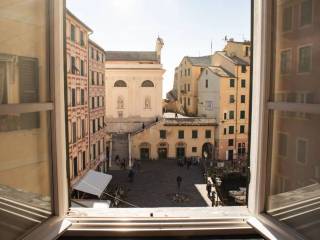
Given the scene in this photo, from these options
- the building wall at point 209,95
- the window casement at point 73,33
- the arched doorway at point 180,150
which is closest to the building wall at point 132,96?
the building wall at point 209,95

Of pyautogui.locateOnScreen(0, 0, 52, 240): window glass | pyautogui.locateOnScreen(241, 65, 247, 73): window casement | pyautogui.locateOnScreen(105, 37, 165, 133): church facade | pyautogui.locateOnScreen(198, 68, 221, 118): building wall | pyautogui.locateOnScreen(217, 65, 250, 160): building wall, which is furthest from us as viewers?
pyautogui.locateOnScreen(105, 37, 165, 133): church facade

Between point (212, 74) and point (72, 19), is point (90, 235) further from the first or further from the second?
point (212, 74)

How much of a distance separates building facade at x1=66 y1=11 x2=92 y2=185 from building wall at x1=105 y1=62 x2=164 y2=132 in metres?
12.5

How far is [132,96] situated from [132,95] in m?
0.10

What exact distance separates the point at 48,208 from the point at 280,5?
7.31 feet

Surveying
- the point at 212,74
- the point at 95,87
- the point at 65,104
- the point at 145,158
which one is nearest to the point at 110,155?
the point at 145,158

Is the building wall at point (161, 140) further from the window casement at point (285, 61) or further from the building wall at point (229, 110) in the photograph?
the window casement at point (285, 61)

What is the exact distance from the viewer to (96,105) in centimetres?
2395

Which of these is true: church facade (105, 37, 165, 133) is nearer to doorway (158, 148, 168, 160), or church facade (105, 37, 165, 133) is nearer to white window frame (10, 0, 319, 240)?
doorway (158, 148, 168, 160)

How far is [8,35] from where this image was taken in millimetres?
2098

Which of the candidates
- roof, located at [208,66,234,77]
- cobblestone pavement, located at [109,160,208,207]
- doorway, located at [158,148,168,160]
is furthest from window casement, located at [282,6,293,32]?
roof, located at [208,66,234,77]

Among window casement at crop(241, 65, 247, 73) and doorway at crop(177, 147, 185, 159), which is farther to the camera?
window casement at crop(241, 65, 247, 73)

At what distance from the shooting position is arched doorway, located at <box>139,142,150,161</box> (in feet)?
104

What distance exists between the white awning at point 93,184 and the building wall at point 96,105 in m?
5.75
